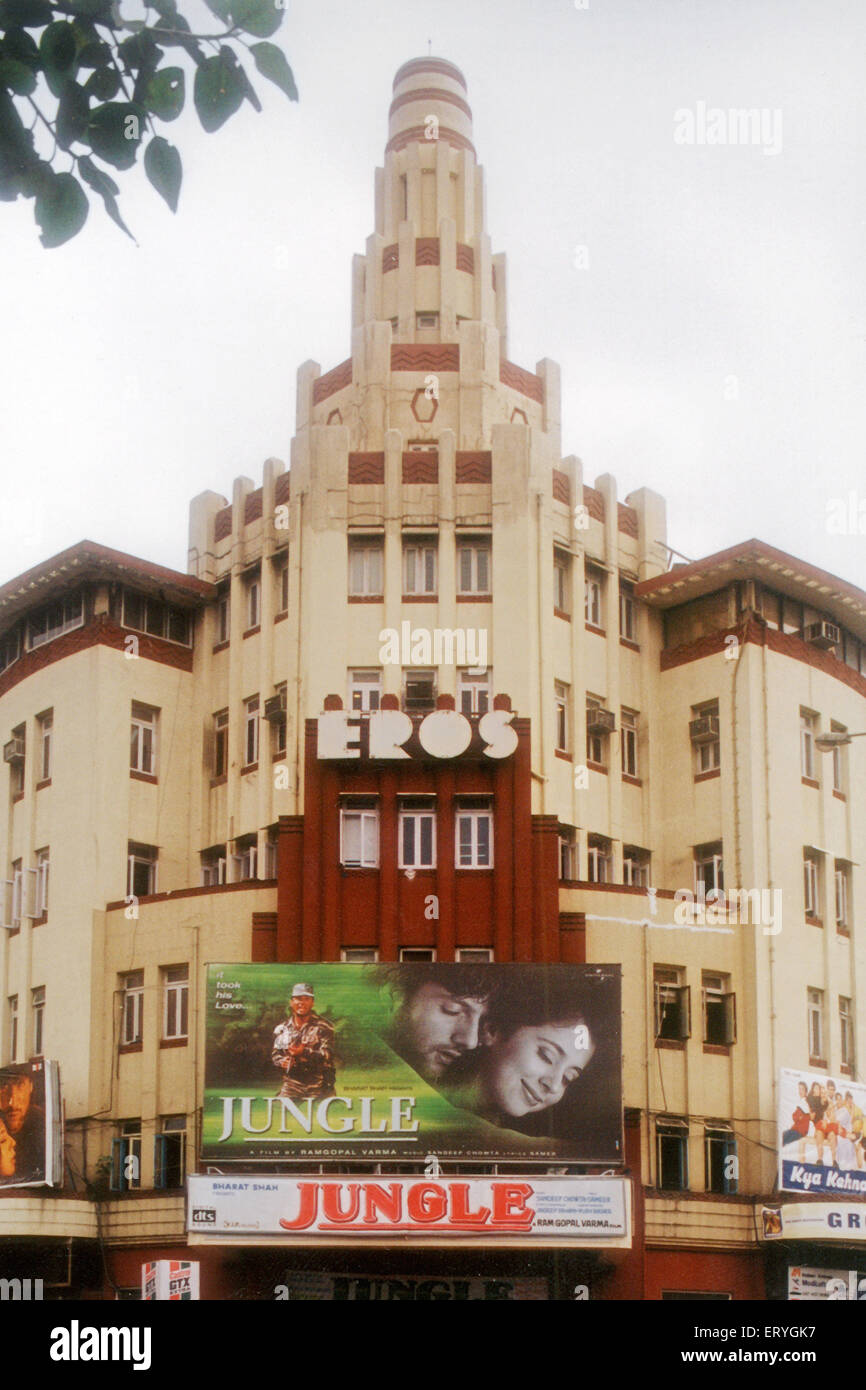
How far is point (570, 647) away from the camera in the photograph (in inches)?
1860

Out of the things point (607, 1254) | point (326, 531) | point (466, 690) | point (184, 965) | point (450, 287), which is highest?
point (450, 287)

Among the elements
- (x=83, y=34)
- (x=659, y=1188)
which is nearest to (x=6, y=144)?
(x=83, y=34)

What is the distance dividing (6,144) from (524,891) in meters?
34.3

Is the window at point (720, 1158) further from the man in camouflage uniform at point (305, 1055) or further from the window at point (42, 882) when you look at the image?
the window at point (42, 882)

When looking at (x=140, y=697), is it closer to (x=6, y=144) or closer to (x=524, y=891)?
(x=524, y=891)

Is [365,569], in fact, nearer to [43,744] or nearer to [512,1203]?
[43,744]

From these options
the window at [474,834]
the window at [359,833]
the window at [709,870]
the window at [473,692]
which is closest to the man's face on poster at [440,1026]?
the window at [474,834]

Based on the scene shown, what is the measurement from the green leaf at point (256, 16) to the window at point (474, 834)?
34.6 meters

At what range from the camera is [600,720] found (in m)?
47.1

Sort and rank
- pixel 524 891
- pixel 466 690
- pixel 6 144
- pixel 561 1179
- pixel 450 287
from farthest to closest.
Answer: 1. pixel 450 287
2. pixel 466 690
3. pixel 524 891
4. pixel 561 1179
5. pixel 6 144

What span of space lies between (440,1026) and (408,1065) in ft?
3.05

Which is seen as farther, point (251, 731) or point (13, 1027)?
point (251, 731)

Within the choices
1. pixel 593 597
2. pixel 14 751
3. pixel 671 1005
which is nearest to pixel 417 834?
pixel 671 1005

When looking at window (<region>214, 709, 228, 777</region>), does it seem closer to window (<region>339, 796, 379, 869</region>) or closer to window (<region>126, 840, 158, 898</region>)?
window (<region>126, 840, 158, 898</region>)
